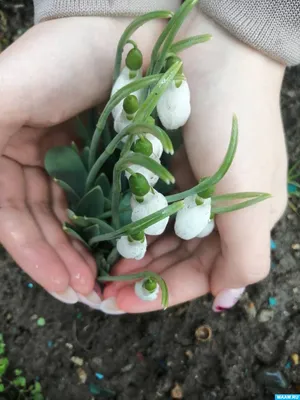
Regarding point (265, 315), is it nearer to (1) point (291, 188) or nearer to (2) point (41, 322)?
(1) point (291, 188)

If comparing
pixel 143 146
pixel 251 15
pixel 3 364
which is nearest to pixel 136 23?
pixel 143 146

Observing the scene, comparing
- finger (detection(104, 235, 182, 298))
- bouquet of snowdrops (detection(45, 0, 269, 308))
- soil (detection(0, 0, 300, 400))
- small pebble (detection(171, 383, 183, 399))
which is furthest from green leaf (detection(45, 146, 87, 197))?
small pebble (detection(171, 383, 183, 399))

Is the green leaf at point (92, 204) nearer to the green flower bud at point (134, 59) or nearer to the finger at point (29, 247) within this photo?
the finger at point (29, 247)

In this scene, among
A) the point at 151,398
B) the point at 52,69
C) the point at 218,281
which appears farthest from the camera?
the point at 151,398

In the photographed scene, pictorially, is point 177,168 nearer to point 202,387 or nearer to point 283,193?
point 283,193

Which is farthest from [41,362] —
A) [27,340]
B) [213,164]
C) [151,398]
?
[213,164]

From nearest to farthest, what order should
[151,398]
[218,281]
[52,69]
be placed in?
[52,69] → [218,281] → [151,398]

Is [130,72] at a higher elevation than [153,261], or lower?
higher
